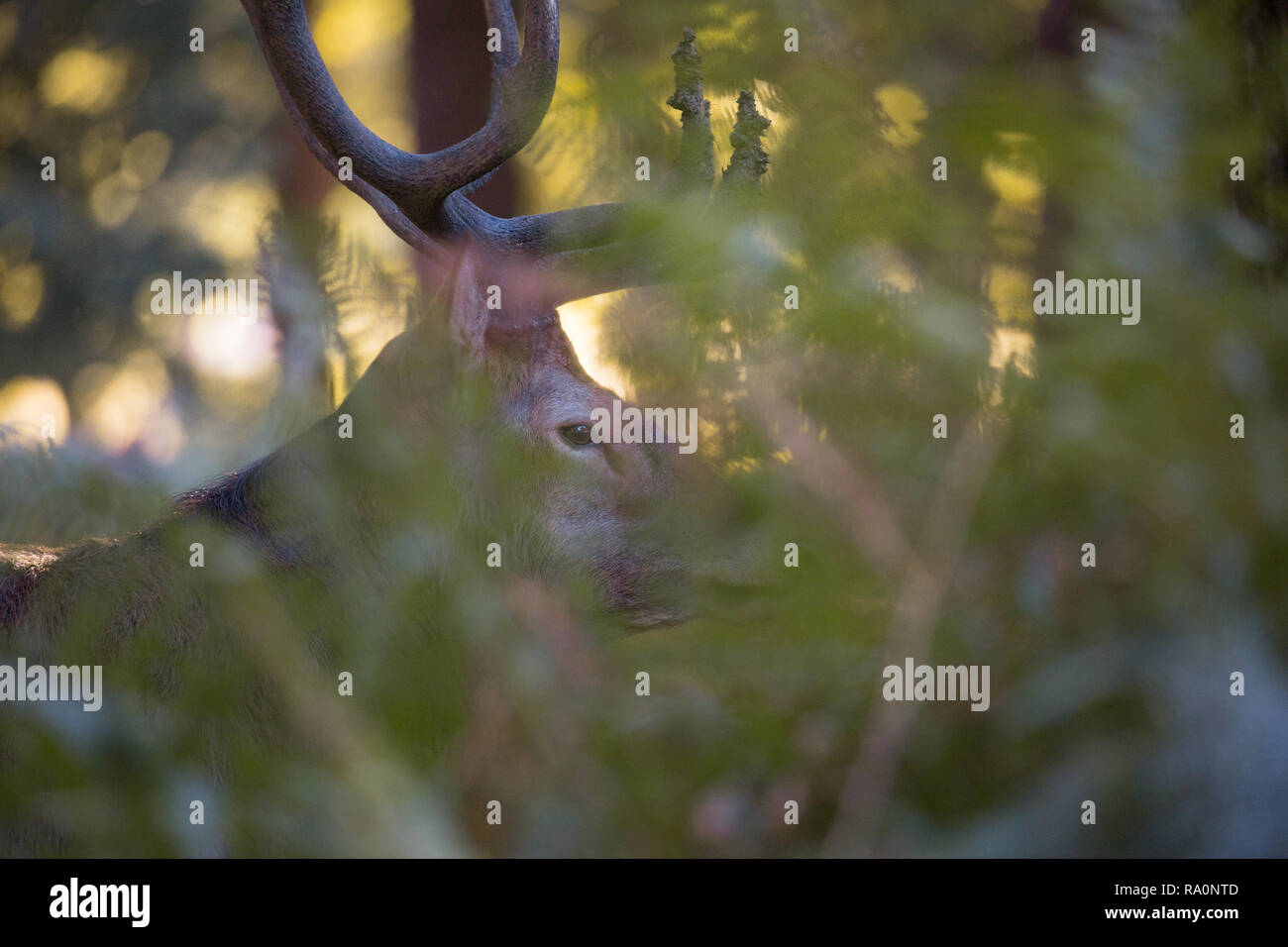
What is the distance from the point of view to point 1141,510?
0.82m

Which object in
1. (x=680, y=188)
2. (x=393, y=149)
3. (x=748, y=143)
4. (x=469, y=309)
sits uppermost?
(x=393, y=149)

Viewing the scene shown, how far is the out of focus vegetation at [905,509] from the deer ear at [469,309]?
114 centimetres

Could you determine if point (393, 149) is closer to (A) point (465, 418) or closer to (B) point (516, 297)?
(B) point (516, 297)

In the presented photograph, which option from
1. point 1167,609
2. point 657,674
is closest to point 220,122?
point 657,674

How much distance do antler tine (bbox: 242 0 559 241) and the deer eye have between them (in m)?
0.79

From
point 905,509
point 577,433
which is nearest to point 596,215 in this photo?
point 577,433

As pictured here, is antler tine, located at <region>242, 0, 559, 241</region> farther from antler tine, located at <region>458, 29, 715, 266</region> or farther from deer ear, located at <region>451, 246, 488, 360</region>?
deer ear, located at <region>451, 246, 488, 360</region>

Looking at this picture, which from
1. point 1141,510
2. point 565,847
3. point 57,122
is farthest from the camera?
point 57,122

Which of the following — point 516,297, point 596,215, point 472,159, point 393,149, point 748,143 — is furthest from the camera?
point 516,297

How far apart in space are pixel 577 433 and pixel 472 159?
2.99ft

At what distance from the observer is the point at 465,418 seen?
2.80 meters

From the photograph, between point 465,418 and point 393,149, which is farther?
point 393,149

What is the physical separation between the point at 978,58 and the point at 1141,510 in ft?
1.82

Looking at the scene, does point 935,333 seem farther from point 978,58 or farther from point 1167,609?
point 978,58
